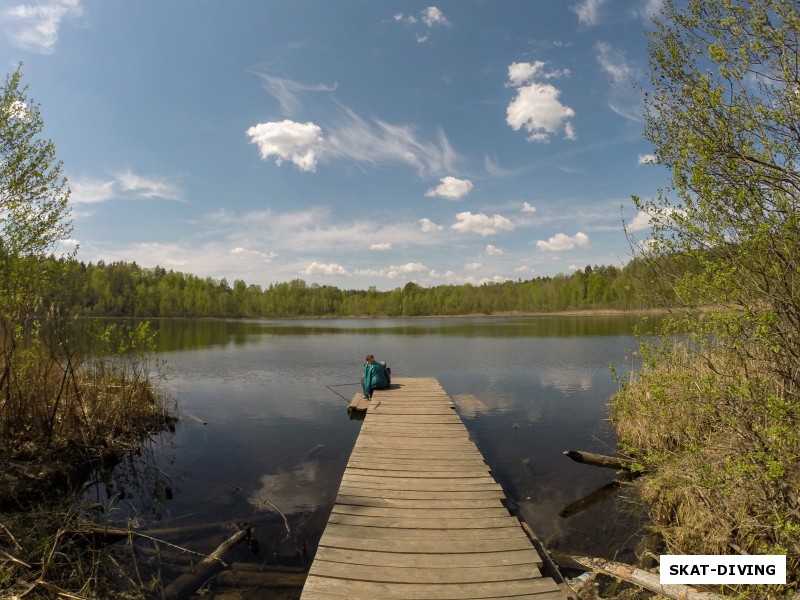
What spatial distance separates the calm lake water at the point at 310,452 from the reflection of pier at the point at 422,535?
1.52 metres

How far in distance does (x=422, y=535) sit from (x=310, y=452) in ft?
23.6

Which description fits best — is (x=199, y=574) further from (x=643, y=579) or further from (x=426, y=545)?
(x=643, y=579)

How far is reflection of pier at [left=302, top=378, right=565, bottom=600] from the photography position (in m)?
4.70

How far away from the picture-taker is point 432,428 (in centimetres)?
1103

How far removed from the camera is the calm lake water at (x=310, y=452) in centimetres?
817

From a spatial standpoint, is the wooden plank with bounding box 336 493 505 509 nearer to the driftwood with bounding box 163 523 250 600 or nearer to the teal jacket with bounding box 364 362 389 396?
the driftwood with bounding box 163 523 250 600

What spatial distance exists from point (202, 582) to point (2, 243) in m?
7.67

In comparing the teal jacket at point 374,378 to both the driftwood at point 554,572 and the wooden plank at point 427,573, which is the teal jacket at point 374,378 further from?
the wooden plank at point 427,573

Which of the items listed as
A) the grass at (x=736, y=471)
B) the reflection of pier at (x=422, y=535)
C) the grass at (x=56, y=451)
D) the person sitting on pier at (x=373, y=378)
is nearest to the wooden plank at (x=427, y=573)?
the reflection of pier at (x=422, y=535)

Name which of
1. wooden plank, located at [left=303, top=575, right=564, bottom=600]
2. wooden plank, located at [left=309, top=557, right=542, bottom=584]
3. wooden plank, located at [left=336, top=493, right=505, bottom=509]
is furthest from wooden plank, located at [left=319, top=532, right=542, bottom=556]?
wooden plank, located at [left=336, top=493, right=505, bottom=509]

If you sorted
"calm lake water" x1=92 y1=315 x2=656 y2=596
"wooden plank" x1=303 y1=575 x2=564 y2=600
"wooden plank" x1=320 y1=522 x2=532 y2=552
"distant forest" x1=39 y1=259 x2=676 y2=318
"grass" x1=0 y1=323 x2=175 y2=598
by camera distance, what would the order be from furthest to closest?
"distant forest" x1=39 y1=259 x2=676 y2=318, "calm lake water" x1=92 y1=315 x2=656 y2=596, "grass" x1=0 y1=323 x2=175 y2=598, "wooden plank" x1=320 y1=522 x2=532 y2=552, "wooden plank" x1=303 y1=575 x2=564 y2=600

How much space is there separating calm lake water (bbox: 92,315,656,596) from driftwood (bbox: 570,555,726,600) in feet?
2.78

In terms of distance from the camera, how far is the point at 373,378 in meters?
15.8

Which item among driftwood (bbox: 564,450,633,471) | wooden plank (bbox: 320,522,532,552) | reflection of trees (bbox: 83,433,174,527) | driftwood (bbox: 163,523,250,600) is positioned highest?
wooden plank (bbox: 320,522,532,552)
